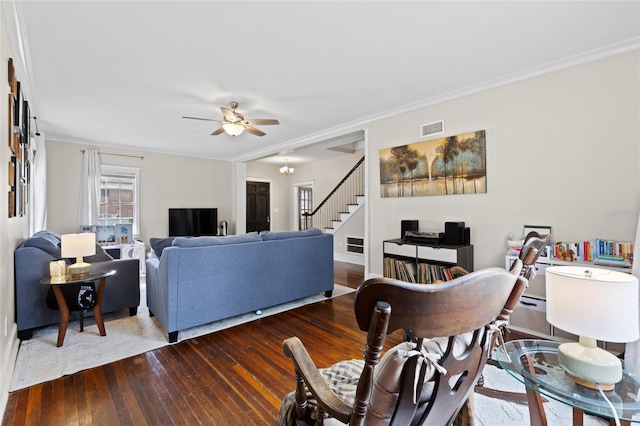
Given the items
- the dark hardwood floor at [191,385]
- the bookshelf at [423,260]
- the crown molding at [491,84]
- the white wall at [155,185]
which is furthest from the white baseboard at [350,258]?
the dark hardwood floor at [191,385]

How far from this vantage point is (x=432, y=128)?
12.7 ft

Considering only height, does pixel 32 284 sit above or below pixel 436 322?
below

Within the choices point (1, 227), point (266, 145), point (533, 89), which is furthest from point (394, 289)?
point (266, 145)

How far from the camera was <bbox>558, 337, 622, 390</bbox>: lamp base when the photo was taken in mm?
1155

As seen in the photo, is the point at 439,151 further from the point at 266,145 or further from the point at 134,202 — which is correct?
the point at 134,202

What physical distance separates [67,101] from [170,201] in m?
3.45

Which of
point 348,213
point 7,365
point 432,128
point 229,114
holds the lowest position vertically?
point 7,365

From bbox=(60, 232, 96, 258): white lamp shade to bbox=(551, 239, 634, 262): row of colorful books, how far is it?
175 inches

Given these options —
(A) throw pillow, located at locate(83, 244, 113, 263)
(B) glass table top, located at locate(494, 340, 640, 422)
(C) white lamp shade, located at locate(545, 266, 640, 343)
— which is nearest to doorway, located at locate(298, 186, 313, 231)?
(A) throw pillow, located at locate(83, 244, 113, 263)

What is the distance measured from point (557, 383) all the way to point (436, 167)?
2987mm

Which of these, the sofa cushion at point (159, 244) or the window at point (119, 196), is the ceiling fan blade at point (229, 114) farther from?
the window at point (119, 196)

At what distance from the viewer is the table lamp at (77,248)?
8.77 ft

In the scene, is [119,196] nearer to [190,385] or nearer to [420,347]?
Answer: [190,385]

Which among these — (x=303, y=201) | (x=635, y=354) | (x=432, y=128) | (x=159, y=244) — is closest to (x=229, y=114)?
(x=159, y=244)
